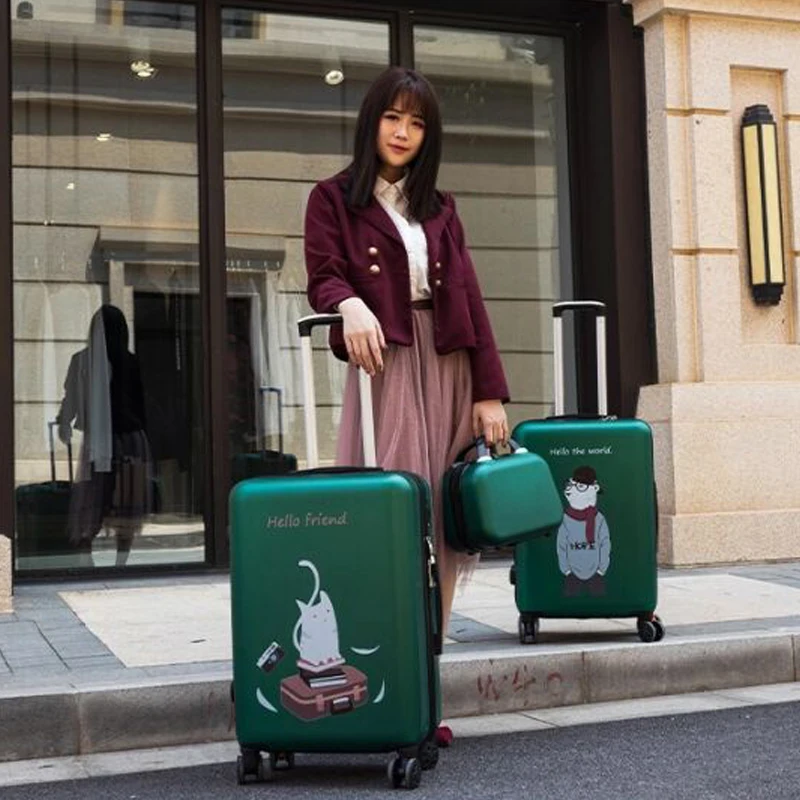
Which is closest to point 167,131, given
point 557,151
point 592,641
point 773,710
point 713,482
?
point 557,151

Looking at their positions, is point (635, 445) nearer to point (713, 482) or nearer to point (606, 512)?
point (606, 512)

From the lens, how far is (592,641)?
4945mm

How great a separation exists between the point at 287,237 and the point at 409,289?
170 inches

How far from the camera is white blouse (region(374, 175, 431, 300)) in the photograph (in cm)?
384

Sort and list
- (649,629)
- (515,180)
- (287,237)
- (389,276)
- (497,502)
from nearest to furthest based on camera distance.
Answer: (497,502) → (389,276) → (649,629) → (287,237) → (515,180)

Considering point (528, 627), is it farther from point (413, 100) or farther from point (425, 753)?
point (413, 100)

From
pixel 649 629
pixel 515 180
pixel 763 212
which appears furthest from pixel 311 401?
pixel 515 180

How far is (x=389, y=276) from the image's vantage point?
3.79m

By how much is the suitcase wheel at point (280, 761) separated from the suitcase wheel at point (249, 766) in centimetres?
3

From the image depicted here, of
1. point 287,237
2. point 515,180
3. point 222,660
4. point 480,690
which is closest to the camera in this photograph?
point 480,690

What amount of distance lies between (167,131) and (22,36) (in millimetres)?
964

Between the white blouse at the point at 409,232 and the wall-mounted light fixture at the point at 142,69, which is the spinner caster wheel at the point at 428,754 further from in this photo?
the wall-mounted light fixture at the point at 142,69

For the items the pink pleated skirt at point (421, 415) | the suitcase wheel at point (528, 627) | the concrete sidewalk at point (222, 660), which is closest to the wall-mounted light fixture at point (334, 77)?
the concrete sidewalk at point (222, 660)

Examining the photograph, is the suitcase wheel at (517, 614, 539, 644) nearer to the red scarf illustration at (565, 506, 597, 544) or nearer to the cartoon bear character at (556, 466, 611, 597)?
the cartoon bear character at (556, 466, 611, 597)
